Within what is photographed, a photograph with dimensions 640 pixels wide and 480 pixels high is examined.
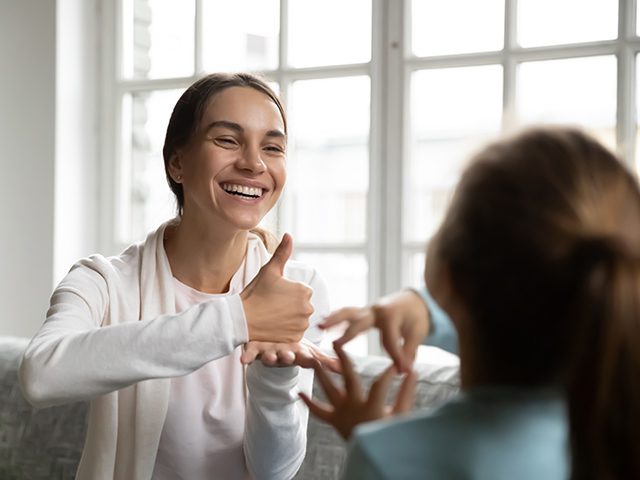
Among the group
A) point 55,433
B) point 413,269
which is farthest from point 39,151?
point 413,269

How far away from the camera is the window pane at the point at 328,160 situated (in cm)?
287

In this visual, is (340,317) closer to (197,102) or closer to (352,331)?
(352,331)

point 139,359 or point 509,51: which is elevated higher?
point 509,51

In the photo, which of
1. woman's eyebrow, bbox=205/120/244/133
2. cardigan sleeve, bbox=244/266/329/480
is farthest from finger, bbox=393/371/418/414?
woman's eyebrow, bbox=205/120/244/133

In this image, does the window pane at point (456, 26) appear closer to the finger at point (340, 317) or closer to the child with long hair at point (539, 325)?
the finger at point (340, 317)

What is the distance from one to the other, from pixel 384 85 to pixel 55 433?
137 centimetres

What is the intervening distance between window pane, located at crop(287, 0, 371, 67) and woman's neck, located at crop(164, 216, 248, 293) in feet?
3.59

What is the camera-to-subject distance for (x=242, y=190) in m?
1.83

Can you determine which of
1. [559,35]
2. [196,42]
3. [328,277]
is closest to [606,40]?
[559,35]

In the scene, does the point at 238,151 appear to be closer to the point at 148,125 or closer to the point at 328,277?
the point at 328,277

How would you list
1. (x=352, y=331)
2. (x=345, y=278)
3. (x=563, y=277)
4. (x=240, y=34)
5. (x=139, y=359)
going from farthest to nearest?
(x=240, y=34) < (x=345, y=278) < (x=139, y=359) < (x=352, y=331) < (x=563, y=277)

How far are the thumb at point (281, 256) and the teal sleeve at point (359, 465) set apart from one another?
26.4 inches

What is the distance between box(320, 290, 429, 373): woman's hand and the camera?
47.8 inches

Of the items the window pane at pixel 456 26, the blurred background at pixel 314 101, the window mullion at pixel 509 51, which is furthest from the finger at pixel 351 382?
the window pane at pixel 456 26
